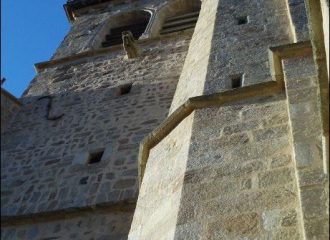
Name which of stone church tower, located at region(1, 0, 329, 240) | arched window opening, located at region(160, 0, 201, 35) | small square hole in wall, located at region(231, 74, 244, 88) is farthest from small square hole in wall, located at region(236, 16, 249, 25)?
arched window opening, located at region(160, 0, 201, 35)

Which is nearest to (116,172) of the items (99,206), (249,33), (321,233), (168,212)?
(99,206)

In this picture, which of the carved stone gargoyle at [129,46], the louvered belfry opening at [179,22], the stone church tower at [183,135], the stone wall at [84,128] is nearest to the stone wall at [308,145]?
the stone church tower at [183,135]

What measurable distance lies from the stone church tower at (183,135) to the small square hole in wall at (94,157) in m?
0.01

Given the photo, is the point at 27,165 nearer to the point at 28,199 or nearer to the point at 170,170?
the point at 28,199

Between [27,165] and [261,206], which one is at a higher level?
[27,165]

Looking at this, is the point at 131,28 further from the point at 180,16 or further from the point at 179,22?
the point at 179,22

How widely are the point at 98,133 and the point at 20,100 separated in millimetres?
2503

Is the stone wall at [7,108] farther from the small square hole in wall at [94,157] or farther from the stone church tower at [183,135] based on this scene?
the small square hole in wall at [94,157]

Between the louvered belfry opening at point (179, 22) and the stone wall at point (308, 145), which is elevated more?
the louvered belfry opening at point (179, 22)

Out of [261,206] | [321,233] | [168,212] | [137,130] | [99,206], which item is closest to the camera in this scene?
[321,233]

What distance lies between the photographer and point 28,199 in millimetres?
5922

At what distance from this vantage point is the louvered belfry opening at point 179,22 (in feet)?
34.4

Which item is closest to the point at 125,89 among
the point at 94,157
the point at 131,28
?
the point at 94,157

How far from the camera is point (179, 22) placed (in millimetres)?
10828
